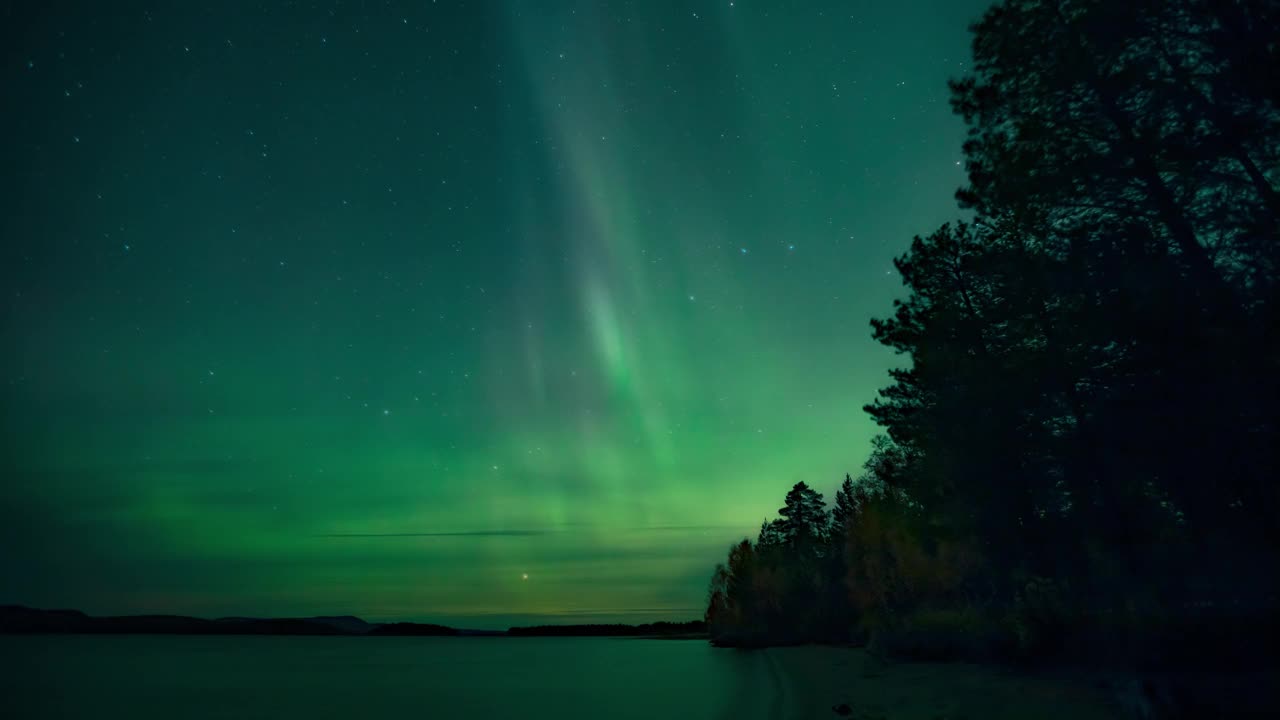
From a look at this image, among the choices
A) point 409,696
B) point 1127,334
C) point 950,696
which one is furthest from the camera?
point 409,696

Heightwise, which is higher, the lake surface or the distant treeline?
the distant treeline

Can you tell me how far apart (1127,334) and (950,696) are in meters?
11.0

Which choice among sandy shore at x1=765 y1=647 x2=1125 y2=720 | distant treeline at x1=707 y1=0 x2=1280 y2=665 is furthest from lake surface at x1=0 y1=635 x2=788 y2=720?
distant treeline at x1=707 y1=0 x2=1280 y2=665

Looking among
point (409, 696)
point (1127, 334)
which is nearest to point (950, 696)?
point (1127, 334)

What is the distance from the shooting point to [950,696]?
17062 millimetres

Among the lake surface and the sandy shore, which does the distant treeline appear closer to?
the sandy shore

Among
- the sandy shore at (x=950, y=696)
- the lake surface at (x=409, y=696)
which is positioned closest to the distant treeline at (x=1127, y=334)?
the sandy shore at (x=950, y=696)

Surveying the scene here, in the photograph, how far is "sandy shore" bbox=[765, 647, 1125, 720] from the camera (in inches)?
520

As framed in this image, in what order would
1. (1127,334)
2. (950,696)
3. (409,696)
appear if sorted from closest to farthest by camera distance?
(1127,334) → (950,696) → (409,696)

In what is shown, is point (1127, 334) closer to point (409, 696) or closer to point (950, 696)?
point (950, 696)

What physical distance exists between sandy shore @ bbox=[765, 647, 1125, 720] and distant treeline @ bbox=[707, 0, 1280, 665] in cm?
195

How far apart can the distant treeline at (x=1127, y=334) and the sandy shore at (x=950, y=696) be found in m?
1.95

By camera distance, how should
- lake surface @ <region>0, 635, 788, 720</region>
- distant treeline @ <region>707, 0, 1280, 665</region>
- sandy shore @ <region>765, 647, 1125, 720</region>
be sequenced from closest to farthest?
distant treeline @ <region>707, 0, 1280, 665</region>
sandy shore @ <region>765, 647, 1125, 720</region>
lake surface @ <region>0, 635, 788, 720</region>

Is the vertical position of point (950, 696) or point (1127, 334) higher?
point (1127, 334)
